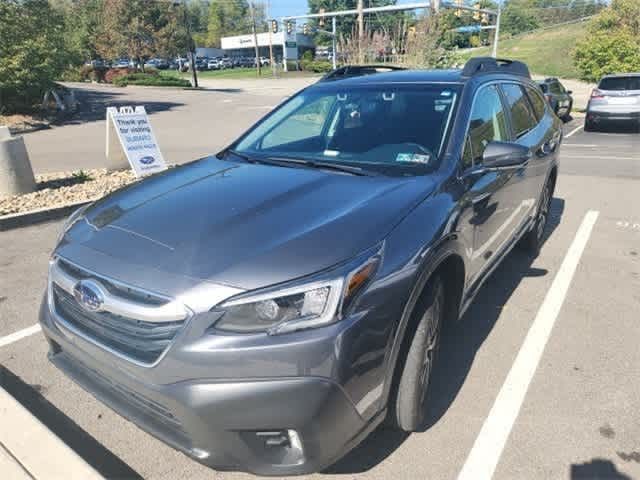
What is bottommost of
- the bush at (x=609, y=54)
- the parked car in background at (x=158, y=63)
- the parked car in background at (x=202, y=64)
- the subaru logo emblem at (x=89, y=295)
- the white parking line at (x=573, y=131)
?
the parked car in background at (x=202, y=64)

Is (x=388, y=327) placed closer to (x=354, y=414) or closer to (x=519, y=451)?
(x=354, y=414)

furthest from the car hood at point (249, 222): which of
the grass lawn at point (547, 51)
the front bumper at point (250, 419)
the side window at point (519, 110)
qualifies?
the grass lawn at point (547, 51)

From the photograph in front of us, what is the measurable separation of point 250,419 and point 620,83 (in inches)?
693

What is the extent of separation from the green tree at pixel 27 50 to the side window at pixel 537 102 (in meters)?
16.9

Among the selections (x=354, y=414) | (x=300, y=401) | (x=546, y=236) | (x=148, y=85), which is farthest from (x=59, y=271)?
(x=148, y=85)

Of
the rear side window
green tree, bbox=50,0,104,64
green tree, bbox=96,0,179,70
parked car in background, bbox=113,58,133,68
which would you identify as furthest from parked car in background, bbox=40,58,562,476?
parked car in background, bbox=113,58,133,68

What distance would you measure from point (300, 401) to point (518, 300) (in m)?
2.96

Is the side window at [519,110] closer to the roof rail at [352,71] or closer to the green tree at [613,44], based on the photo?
the roof rail at [352,71]

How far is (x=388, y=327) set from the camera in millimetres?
2109

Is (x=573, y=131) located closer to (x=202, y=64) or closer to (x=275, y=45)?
(x=202, y=64)

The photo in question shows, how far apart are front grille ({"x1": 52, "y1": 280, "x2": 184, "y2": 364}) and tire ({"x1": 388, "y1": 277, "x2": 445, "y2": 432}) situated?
1083mm

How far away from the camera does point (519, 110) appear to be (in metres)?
4.34

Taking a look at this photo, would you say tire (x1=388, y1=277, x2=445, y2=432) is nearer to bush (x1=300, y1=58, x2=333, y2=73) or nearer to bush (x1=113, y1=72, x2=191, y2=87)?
bush (x1=113, y1=72, x2=191, y2=87)

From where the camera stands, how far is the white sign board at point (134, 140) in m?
8.12
